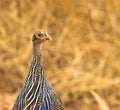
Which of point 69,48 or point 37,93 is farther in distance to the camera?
→ point 69,48

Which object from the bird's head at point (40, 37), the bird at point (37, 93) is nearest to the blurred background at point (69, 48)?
the bird at point (37, 93)

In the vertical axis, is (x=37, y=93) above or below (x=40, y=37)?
below

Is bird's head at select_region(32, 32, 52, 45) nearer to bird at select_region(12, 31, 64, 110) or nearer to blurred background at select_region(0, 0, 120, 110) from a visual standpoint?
bird at select_region(12, 31, 64, 110)

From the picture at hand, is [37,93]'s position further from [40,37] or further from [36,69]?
[40,37]

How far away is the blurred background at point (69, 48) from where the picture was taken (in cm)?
569

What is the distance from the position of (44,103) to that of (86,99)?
229 centimetres

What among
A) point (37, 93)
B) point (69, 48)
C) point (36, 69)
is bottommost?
point (37, 93)

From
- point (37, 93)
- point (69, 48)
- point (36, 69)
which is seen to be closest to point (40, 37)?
point (36, 69)

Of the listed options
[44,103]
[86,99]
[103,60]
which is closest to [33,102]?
[44,103]

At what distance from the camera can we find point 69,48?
6.12 metres

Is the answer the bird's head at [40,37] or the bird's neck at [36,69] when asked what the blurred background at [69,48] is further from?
the bird's head at [40,37]

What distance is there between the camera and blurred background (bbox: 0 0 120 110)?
18.7 feet

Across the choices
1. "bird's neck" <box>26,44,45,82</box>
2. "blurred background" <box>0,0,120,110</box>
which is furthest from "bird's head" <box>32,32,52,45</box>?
"blurred background" <box>0,0,120,110</box>

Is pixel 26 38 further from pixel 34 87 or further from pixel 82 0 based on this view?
pixel 34 87
